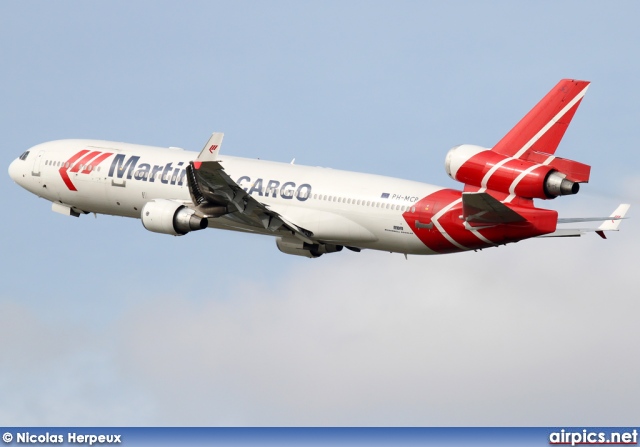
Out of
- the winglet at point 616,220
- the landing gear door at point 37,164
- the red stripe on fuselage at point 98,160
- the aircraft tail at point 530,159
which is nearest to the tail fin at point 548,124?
the aircraft tail at point 530,159

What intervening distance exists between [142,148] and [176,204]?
5.85 meters

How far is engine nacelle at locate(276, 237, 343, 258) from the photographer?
70.3 meters

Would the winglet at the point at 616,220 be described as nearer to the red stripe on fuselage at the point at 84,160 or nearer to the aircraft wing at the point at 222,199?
the aircraft wing at the point at 222,199

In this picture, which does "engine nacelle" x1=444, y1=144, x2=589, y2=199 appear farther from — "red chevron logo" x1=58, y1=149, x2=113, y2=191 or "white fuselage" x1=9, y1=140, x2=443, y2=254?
"red chevron logo" x1=58, y1=149, x2=113, y2=191

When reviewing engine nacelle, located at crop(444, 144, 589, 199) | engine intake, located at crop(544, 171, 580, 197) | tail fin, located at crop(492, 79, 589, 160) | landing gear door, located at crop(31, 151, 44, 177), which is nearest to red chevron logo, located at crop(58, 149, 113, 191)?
landing gear door, located at crop(31, 151, 44, 177)

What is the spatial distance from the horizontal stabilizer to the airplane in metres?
0.05

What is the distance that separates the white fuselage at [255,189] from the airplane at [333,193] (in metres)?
0.05

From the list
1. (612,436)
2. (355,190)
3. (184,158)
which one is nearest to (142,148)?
(184,158)

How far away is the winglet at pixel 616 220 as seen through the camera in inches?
2544

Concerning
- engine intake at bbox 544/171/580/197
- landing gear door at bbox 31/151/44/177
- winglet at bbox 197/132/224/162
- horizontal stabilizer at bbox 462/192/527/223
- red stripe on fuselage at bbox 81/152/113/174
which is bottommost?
horizontal stabilizer at bbox 462/192/527/223

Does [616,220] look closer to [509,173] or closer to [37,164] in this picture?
[509,173]

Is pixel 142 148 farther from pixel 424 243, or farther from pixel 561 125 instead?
pixel 561 125

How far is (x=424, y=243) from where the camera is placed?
6588cm

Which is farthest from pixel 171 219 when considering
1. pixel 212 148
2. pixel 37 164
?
pixel 37 164
